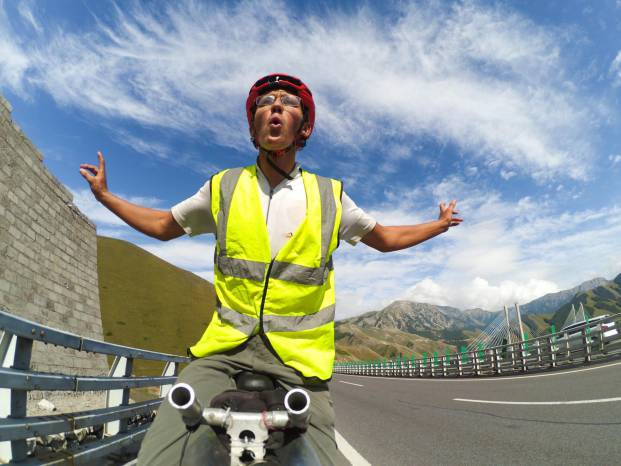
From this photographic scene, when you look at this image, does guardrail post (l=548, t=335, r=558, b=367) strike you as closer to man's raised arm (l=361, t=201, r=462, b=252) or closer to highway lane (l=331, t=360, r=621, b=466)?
highway lane (l=331, t=360, r=621, b=466)

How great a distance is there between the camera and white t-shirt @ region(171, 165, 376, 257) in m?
2.17

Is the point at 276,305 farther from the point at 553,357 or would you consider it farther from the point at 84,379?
the point at 553,357

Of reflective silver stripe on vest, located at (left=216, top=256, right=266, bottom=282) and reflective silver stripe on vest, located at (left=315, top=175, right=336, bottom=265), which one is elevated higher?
reflective silver stripe on vest, located at (left=315, top=175, right=336, bottom=265)

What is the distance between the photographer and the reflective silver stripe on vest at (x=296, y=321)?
6.37 feet

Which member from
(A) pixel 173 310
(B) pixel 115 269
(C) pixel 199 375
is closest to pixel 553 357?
(C) pixel 199 375

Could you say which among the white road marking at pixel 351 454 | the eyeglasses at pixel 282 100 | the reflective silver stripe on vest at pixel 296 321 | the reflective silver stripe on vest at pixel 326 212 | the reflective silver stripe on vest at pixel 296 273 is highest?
the eyeglasses at pixel 282 100

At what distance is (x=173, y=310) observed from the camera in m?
98.5

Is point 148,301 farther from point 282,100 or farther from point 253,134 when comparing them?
point 282,100

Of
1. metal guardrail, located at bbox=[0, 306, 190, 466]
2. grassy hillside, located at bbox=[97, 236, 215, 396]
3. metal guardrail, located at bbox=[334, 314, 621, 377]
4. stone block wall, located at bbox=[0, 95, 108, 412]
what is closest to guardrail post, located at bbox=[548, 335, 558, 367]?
metal guardrail, located at bbox=[334, 314, 621, 377]

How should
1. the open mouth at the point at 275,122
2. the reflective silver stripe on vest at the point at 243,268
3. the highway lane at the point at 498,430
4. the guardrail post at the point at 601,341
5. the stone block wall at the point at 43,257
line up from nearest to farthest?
the reflective silver stripe on vest at the point at 243,268
the open mouth at the point at 275,122
the highway lane at the point at 498,430
the stone block wall at the point at 43,257
the guardrail post at the point at 601,341

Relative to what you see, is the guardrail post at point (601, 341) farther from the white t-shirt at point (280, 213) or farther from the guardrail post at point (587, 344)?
the white t-shirt at point (280, 213)

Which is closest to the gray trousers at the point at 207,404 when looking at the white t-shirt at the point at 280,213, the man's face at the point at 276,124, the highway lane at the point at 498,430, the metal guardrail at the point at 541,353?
the white t-shirt at the point at 280,213

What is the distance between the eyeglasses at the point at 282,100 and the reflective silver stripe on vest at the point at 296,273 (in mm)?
975

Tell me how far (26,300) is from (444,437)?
11.9m
